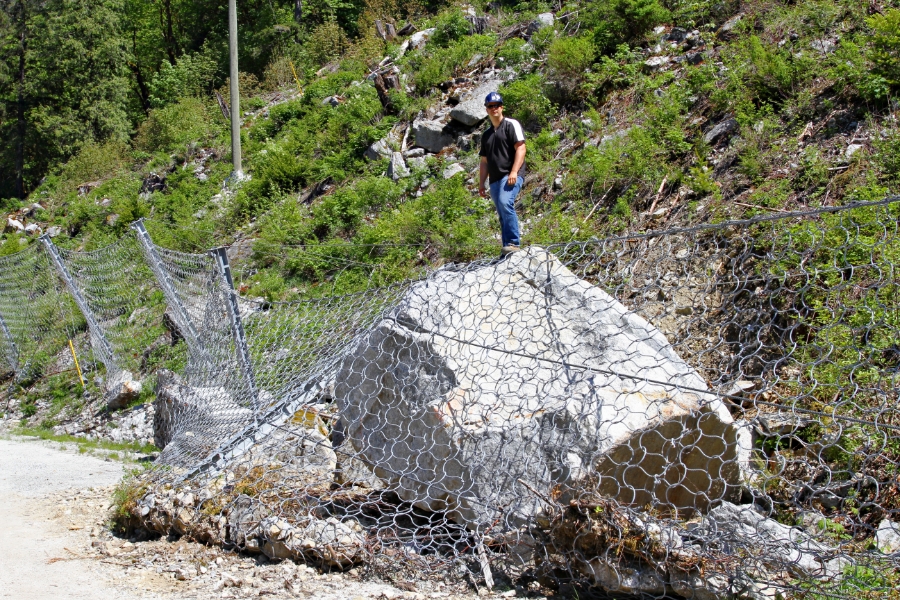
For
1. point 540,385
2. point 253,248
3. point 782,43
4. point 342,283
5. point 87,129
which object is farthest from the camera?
point 87,129

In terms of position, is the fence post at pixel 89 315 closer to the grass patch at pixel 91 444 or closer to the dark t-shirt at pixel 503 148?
the grass patch at pixel 91 444

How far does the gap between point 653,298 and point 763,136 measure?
2245mm

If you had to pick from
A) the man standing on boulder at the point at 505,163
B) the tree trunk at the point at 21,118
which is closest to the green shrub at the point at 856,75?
the man standing on boulder at the point at 505,163

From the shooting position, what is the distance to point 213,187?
1381 cm

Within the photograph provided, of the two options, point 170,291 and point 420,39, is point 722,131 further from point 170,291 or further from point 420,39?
point 420,39

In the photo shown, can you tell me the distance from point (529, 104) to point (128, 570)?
7656 mm

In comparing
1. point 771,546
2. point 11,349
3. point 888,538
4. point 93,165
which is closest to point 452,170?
point 11,349

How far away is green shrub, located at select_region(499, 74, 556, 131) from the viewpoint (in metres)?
9.27

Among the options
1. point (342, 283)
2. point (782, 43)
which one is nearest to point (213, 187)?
point (342, 283)

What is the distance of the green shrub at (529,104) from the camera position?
927 centimetres

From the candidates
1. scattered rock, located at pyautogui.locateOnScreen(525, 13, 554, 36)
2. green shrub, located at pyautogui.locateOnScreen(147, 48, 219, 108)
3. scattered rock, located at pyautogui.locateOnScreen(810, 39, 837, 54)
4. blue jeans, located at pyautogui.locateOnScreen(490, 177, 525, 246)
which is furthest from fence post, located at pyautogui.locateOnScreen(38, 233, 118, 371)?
green shrub, located at pyautogui.locateOnScreen(147, 48, 219, 108)

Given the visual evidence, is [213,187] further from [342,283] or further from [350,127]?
[342,283]

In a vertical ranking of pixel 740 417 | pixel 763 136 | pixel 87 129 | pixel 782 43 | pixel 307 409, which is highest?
pixel 87 129

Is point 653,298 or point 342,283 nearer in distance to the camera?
point 653,298
